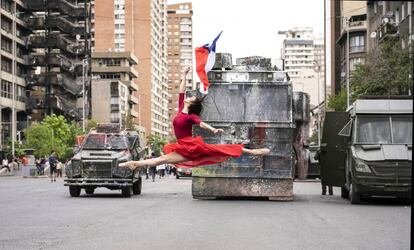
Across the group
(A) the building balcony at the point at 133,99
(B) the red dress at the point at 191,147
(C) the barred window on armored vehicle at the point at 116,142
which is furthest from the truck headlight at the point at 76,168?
(A) the building balcony at the point at 133,99

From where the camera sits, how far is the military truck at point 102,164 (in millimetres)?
23594

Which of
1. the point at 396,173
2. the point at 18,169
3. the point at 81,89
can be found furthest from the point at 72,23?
the point at 396,173

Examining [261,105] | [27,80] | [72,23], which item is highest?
[72,23]

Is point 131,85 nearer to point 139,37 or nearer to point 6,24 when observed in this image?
point 139,37

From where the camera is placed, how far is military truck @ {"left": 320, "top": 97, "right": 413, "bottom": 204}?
18734mm

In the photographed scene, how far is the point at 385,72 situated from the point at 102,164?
2318 centimetres

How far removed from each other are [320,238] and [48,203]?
10.9 metres

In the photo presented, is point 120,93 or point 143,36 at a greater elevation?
point 143,36

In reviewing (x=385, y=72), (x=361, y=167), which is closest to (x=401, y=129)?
(x=361, y=167)

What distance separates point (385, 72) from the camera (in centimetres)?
4197

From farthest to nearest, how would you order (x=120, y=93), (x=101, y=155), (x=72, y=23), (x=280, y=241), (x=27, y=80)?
(x=120, y=93)
(x=72, y=23)
(x=27, y=80)
(x=101, y=155)
(x=280, y=241)

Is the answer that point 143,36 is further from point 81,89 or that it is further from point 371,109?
point 371,109

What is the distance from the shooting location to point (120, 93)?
13700cm

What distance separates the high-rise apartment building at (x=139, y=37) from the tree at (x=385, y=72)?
10796 centimetres
